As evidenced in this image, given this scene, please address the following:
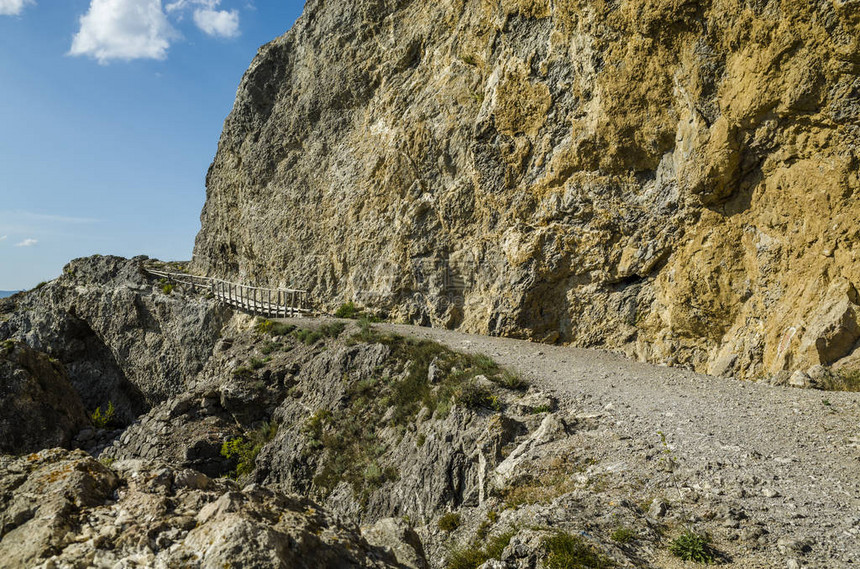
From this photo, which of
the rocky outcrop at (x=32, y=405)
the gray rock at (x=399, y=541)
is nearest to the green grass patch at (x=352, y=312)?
the rocky outcrop at (x=32, y=405)

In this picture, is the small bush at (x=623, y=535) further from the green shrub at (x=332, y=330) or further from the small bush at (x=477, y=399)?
the green shrub at (x=332, y=330)

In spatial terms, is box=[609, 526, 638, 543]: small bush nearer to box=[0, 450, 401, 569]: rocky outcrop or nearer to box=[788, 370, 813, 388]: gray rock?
box=[0, 450, 401, 569]: rocky outcrop

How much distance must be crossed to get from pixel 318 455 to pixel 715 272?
1261cm

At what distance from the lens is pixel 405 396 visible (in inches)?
553

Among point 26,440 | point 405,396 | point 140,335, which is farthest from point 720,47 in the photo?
point 140,335

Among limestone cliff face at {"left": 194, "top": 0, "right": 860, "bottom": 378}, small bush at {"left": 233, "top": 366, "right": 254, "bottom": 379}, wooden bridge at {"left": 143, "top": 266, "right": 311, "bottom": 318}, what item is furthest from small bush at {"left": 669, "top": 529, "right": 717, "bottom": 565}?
wooden bridge at {"left": 143, "top": 266, "right": 311, "bottom": 318}

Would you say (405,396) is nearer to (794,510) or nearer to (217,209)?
(794,510)

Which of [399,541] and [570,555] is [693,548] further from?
[399,541]

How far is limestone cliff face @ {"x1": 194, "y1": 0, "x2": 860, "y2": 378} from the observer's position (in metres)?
11.6

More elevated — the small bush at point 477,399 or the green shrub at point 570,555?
the small bush at point 477,399

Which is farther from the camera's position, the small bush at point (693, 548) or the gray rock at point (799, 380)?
the gray rock at point (799, 380)

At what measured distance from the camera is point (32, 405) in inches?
732

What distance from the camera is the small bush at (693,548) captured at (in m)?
5.63

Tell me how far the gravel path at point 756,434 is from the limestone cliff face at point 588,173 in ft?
6.81
